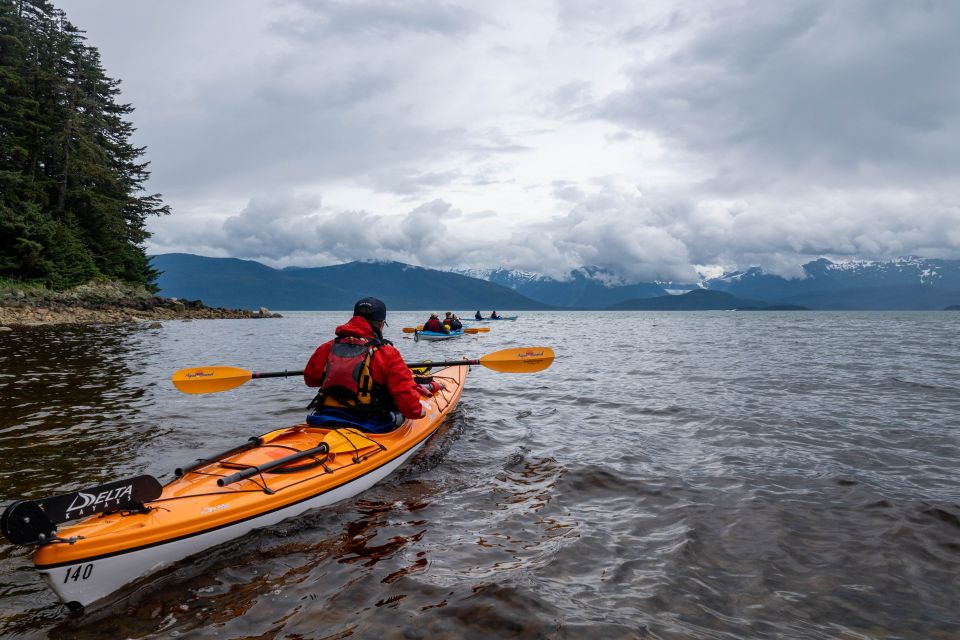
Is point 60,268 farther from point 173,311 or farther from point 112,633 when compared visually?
point 112,633

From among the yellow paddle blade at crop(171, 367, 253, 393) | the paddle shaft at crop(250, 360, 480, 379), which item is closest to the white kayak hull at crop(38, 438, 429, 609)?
the paddle shaft at crop(250, 360, 480, 379)

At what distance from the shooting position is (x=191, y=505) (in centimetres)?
462

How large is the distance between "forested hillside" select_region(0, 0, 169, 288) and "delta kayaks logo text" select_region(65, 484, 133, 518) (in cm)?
3625

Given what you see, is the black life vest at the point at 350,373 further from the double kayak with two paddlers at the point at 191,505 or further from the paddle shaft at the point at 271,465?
the paddle shaft at the point at 271,465

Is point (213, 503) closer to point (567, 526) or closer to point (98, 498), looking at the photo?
point (98, 498)

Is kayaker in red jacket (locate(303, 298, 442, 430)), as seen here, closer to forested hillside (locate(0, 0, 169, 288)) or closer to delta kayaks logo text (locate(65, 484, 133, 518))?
delta kayaks logo text (locate(65, 484, 133, 518))

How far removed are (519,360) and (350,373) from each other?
490 cm

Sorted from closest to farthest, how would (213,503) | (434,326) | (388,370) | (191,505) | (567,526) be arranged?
(191,505) < (213,503) < (567,526) < (388,370) < (434,326)

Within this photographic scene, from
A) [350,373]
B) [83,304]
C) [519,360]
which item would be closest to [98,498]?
[350,373]

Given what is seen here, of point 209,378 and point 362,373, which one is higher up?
point 362,373

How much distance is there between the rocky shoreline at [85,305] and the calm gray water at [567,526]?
75.3 ft

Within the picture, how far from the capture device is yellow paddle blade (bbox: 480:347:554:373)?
10.5 meters

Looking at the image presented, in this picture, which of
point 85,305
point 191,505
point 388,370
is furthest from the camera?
point 85,305

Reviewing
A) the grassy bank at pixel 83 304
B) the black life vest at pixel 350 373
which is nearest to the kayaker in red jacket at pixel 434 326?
the grassy bank at pixel 83 304
